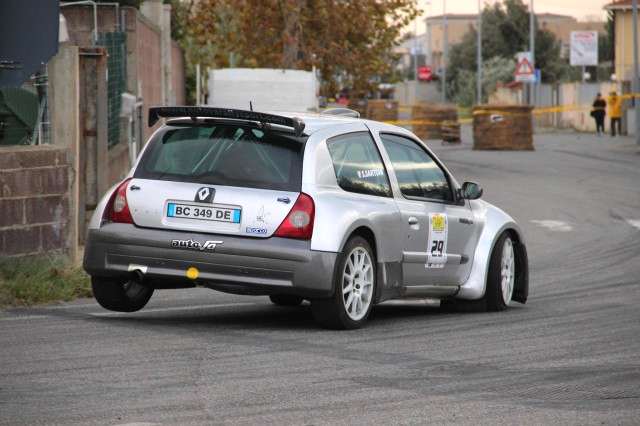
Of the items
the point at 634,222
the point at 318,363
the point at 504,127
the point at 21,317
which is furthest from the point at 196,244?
the point at 504,127

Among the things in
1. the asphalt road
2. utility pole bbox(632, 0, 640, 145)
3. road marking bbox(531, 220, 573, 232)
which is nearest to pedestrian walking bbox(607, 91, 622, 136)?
utility pole bbox(632, 0, 640, 145)

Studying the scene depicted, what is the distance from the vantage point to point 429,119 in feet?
196

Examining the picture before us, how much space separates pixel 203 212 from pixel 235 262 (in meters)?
0.40

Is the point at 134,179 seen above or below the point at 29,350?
above

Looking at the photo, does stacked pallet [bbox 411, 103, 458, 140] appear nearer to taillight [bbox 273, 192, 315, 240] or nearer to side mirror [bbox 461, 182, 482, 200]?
side mirror [bbox 461, 182, 482, 200]

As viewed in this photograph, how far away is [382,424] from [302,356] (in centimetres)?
219

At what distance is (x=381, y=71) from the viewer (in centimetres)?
4366

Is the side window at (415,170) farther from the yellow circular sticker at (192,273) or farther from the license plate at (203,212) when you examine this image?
the yellow circular sticker at (192,273)

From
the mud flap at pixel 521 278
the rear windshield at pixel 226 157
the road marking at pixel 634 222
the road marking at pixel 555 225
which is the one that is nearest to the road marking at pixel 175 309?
the rear windshield at pixel 226 157

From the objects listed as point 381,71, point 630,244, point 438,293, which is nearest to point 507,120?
point 381,71

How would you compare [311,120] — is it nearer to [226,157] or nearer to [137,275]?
[226,157]

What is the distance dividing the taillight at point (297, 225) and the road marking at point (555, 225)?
1241 centimetres

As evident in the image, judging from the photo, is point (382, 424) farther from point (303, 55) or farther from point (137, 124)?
point (303, 55)

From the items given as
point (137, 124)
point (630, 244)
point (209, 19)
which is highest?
point (209, 19)
